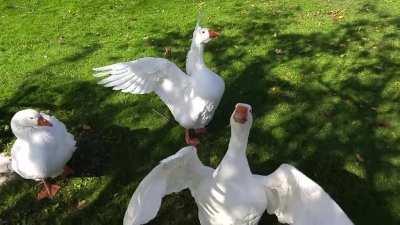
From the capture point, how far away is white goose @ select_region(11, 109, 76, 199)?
5.08 metres

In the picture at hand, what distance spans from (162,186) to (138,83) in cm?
250

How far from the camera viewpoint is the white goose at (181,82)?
5.71m

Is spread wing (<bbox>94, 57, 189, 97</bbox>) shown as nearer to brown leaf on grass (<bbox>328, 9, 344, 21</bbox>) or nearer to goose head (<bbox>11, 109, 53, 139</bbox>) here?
goose head (<bbox>11, 109, 53, 139</bbox>)

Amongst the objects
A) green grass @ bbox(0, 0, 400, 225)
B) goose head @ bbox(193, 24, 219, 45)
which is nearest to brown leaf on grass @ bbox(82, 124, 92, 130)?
green grass @ bbox(0, 0, 400, 225)

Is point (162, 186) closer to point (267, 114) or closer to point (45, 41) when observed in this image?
point (267, 114)

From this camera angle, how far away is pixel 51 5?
11.7 m

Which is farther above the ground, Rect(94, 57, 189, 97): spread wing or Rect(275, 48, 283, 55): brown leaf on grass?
Rect(94, 57, 189, 97): spread wing

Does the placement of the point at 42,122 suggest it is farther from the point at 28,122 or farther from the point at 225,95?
the point at 225,95

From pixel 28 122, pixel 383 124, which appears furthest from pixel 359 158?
pixel 28 122

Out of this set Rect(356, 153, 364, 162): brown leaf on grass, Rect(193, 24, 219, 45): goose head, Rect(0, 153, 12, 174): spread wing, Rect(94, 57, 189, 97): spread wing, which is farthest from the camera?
Rect(193, 24, 219, 45): goose head

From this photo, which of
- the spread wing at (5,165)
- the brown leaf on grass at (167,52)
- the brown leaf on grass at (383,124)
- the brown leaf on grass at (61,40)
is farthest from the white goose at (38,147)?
the brown leaf on grass at (61,40)

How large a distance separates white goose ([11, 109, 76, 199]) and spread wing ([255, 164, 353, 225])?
2387 millimetres

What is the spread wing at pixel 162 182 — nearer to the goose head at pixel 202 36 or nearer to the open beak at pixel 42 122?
the open beak at pixel 42 122

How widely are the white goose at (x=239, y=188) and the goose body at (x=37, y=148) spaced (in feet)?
5.90
